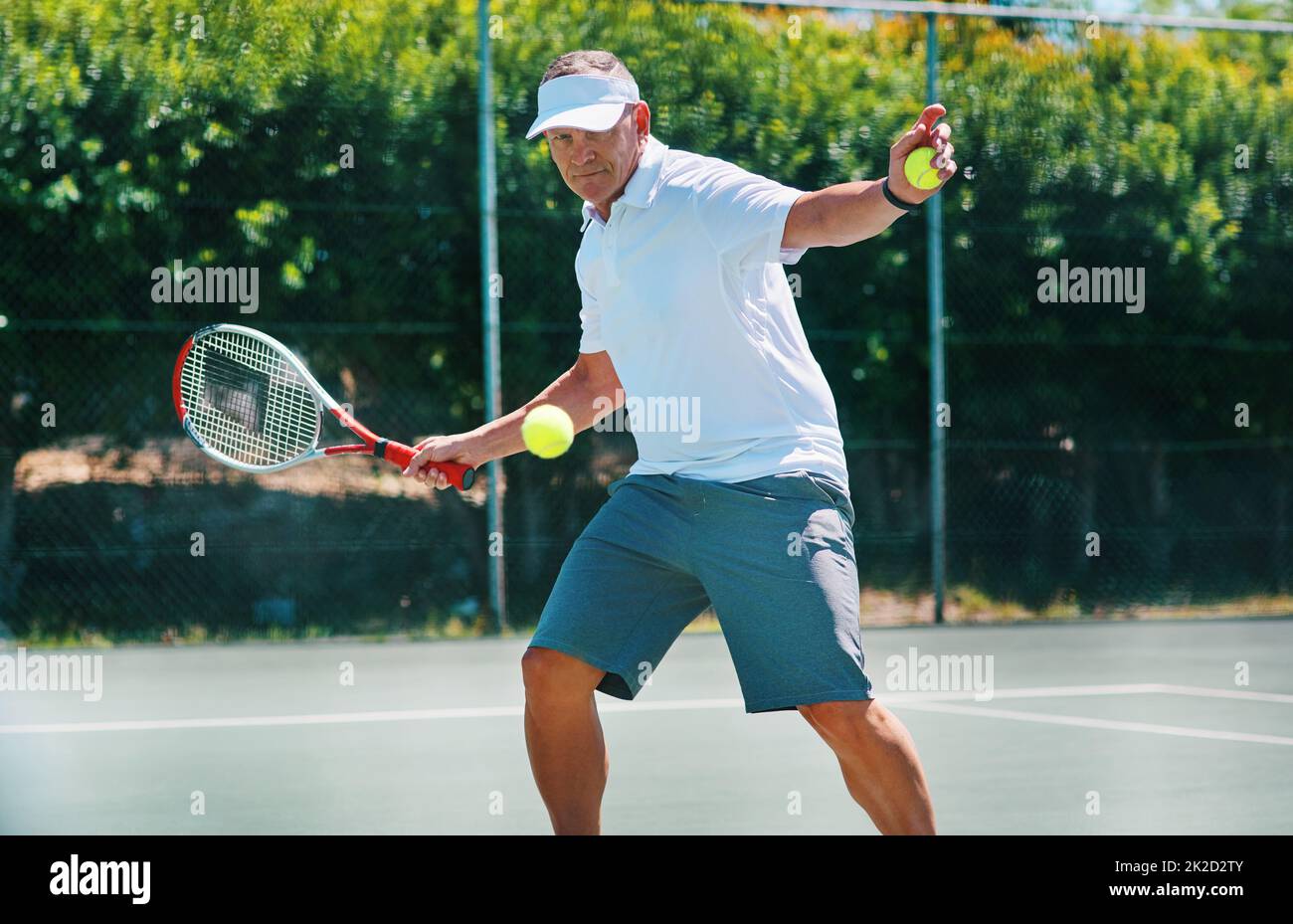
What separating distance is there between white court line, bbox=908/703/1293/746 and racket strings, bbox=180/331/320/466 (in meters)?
2.71

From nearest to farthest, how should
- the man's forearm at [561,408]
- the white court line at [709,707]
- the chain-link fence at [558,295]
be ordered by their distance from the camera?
the man's forearm at [561,408]
the white court line at [709,707]
the chain-link fence at [558,295]

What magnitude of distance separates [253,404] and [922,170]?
2690 mm

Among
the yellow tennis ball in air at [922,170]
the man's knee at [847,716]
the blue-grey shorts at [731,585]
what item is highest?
the yellow tennis ball in air at [922,170]

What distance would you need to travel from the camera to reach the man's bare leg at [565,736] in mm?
3348

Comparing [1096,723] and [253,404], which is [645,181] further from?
[1096,723]

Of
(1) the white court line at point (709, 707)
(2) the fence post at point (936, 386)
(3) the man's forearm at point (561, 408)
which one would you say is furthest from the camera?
(2) the fence post at point (936, 386)

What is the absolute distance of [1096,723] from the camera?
6070 millimetres

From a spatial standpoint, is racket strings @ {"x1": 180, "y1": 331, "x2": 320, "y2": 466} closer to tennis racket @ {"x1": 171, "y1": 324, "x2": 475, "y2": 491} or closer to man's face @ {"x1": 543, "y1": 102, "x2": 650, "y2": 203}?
tennis racket @ {"x1": 171, "y1": 324, "x2": 475, "y2": 491}

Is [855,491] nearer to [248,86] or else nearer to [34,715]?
[248,86]

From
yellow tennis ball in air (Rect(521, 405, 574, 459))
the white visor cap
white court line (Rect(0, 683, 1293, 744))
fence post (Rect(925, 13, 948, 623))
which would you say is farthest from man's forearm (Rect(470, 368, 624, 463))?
fence post (Rect(925, 13, 948, 623))

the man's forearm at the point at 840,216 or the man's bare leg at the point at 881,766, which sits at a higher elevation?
the man's forearm at the point at 840,216

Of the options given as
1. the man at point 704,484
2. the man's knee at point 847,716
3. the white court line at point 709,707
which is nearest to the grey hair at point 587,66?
the man at point 704,484

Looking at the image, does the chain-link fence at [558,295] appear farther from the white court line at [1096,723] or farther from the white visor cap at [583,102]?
the white visor cap at [583,102]

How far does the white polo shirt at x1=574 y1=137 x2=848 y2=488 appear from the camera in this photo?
3209 millimetres
